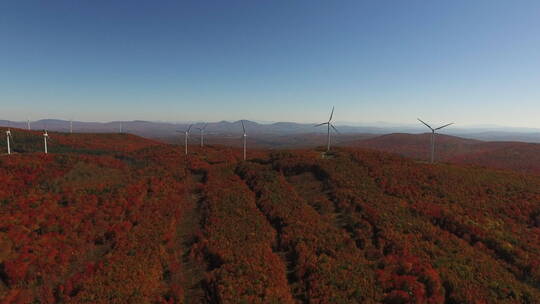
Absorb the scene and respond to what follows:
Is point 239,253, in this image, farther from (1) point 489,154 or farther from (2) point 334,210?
(1) point 489,154

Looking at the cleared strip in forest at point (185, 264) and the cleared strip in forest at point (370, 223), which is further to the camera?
the cleared strip in forest at point (370, 223)

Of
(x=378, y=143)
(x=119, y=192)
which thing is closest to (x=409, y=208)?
(x=119, y=192)

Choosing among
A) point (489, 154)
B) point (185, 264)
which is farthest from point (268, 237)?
point (489, 154)

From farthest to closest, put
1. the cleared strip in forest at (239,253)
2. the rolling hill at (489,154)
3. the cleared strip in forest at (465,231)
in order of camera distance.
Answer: the rolling hill at (489,154)
the cleared strip in forest at (465,231)
the cleared strip in forest at (239,253)

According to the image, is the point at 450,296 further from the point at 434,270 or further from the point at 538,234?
the point at 538,234

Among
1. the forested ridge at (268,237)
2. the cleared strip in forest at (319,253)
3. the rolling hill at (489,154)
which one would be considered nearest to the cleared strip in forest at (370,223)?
the forested ridge at (268,237)

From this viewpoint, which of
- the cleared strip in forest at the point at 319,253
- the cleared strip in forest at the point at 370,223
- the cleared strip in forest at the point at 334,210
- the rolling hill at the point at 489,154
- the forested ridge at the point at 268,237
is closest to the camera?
the cleared strip in forest at the point at 319,253

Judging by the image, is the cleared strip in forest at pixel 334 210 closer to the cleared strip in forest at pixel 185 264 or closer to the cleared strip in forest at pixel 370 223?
the cleared strip in forest at pixel 370 223
